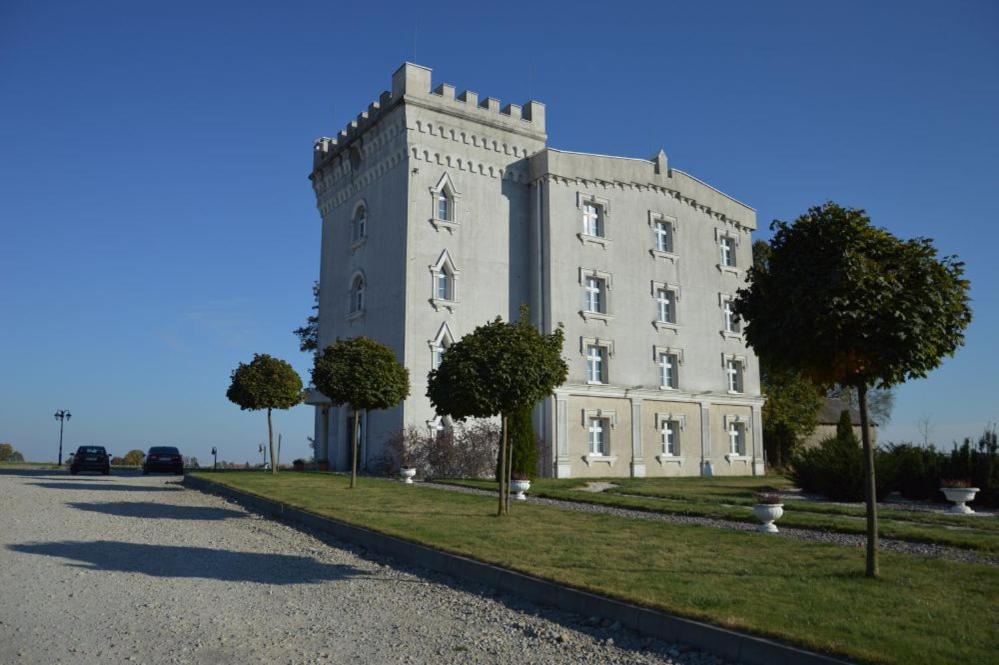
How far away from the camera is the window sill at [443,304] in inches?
1160

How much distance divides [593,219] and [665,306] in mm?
5434

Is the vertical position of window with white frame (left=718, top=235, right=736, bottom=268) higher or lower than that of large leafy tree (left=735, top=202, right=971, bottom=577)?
higher

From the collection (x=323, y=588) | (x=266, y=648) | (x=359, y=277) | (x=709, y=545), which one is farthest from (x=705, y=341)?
(x=266, y=648)

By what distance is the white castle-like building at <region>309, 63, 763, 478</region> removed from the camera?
1170 inches

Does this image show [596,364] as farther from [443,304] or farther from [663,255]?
[443,304]

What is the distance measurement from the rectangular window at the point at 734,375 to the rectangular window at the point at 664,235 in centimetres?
636

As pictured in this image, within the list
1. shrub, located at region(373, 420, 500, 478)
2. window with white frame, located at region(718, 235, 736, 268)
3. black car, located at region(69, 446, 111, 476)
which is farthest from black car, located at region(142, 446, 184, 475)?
window with white frame, located at region(718, 235, 736, 268)

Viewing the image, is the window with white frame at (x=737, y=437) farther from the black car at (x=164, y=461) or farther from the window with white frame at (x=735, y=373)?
the black car at (x=164, y=461)

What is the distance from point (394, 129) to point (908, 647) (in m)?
27.8

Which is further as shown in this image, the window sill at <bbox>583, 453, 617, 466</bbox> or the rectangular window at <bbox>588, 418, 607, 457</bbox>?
the rectangular window at <bbox>588, 418, 607, 457</bbox>

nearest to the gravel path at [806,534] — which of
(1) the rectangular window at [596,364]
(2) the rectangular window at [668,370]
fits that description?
(1) the rectangular window at [596,364]

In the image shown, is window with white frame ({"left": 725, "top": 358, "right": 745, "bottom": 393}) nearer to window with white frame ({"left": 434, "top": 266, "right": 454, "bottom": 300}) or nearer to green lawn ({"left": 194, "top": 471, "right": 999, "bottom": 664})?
window with white frame ({"left": 434, "top": 266, "right": 454, "bottom": 300})

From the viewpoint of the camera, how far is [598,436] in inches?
1232

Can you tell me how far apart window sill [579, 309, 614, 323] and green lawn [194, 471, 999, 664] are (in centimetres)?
1675
